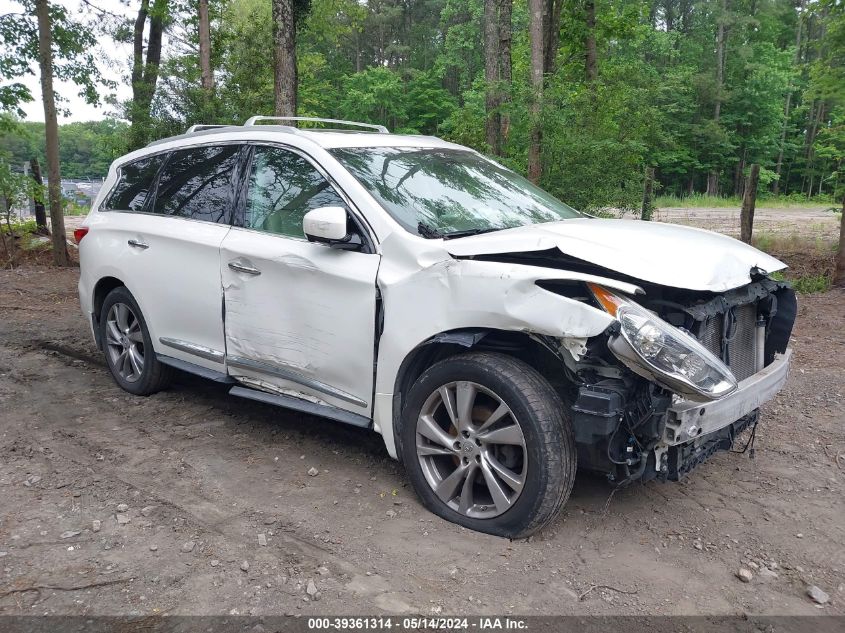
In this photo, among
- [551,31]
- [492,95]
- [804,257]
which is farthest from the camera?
[551,31]

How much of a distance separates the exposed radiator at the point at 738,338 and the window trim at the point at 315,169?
1.70 meters

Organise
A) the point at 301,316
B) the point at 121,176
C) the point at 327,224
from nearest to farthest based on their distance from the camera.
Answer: the point at 327,224
the point at 301,316
the point at 121,176

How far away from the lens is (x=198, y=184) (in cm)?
495

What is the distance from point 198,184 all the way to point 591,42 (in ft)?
48.7


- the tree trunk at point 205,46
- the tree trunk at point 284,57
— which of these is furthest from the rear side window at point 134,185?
the tree trunk at point 205,46

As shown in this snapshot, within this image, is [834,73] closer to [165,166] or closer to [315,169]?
[315,169]

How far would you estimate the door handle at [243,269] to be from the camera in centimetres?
427

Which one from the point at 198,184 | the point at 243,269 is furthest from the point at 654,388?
the point at 198,184

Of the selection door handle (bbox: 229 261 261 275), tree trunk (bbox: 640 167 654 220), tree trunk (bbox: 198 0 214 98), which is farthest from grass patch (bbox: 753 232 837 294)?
tree trunk (bbox: 198 0 214 98)

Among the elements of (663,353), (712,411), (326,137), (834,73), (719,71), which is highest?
(719,71)

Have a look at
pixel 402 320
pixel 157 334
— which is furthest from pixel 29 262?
pixel 402 320

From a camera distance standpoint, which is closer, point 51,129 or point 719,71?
point 51,129

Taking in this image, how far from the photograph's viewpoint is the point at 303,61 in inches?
959

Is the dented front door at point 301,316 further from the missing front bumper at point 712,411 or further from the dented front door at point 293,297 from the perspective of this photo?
the missing front bumper at point 712,411
